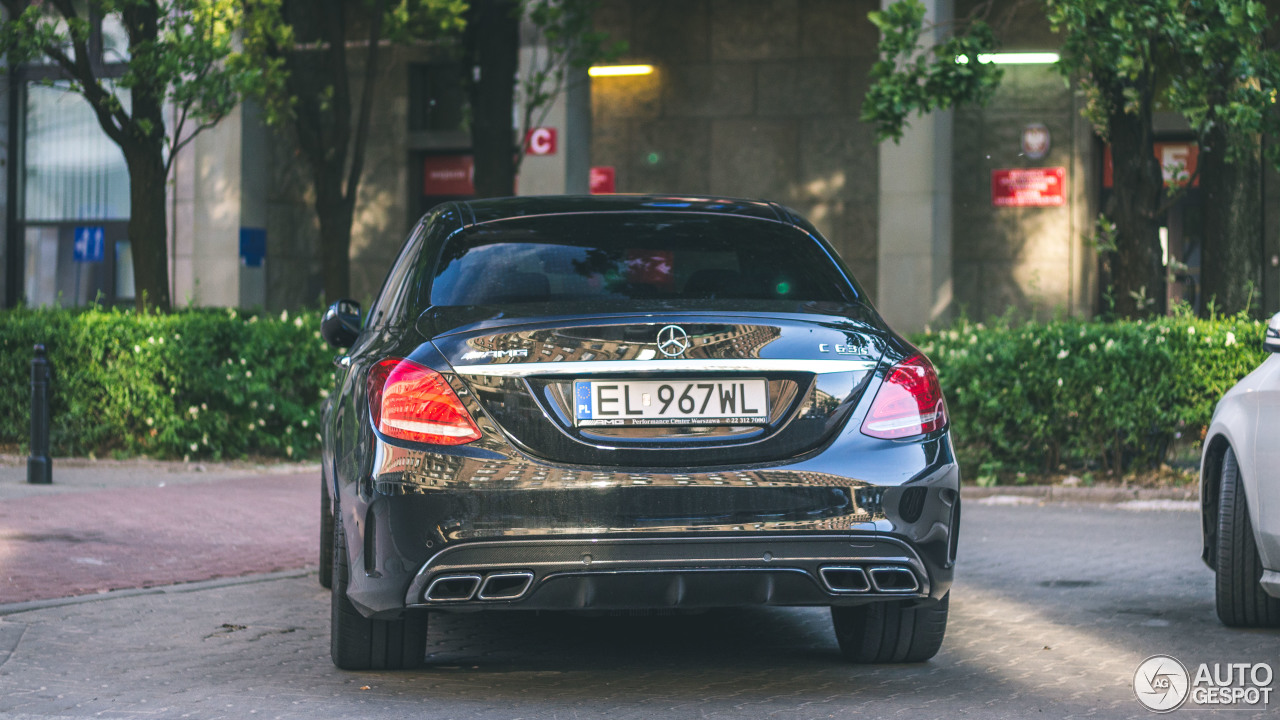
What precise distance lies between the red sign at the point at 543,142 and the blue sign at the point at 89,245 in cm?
724

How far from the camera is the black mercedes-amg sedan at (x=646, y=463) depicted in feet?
15.5

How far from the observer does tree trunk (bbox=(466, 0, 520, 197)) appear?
16.8 meters

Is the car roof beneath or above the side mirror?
above

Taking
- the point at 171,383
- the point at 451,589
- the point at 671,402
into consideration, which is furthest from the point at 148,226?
the point at 671,402

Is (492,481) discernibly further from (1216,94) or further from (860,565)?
(1216,94)

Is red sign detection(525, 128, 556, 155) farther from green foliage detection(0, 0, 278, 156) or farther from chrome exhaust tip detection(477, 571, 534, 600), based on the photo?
chrome exhaust tip detection(477, 571, 534, 600)

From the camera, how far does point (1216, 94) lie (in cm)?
1227

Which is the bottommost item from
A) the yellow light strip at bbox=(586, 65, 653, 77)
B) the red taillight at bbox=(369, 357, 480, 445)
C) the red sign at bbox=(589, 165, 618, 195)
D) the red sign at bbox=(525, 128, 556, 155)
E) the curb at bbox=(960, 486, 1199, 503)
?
the curb at bbox=(960, 486, 1199, 503)

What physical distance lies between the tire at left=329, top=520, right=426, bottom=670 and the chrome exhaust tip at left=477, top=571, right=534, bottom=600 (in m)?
0.63

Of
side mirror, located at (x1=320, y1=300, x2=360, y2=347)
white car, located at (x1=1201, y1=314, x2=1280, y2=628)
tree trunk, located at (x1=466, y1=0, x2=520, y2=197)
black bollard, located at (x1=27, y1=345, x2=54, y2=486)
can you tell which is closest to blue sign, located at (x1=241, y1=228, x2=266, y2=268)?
tree trunk, located at (x1=466, y1=0, x2=520, y2=197)

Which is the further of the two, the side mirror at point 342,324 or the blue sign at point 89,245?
the blue sign at point 89,245

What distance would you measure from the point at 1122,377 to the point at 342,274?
940 centimetres

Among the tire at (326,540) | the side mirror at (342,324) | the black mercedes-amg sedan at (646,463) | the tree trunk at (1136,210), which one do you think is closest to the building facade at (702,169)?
the tree trunk at (1136,210)

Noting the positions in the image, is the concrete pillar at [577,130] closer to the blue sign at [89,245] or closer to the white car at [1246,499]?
the blue sign at [89,245]
